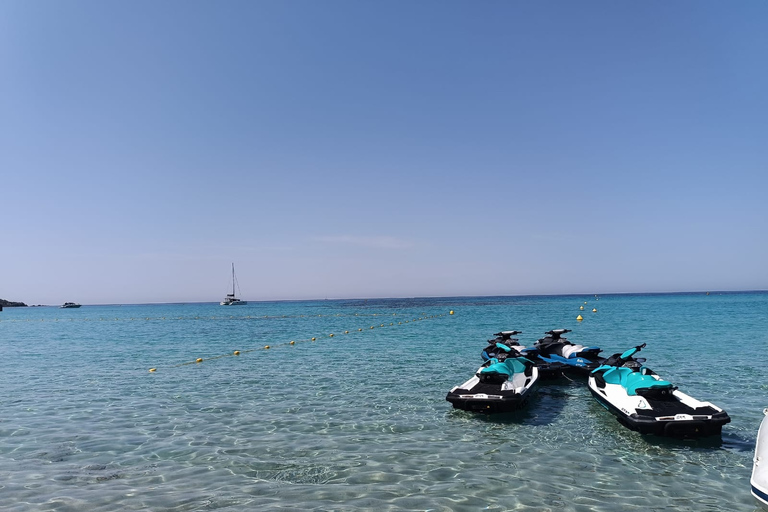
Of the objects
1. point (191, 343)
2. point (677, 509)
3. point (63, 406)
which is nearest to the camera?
point (677, 509)

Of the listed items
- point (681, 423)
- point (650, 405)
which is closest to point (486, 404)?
point (650, 405)

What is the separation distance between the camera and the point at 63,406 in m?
15.9

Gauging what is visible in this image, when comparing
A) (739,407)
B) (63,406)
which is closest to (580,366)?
(739,407)

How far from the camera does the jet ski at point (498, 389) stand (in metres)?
13.2

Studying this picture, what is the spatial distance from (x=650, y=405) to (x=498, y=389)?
12.7ft

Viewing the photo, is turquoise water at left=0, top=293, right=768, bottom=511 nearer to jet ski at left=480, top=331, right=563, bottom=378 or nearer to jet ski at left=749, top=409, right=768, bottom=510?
jet ski at left=749, top=409, right=768, bottom=510

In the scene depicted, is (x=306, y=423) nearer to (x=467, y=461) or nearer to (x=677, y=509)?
(x=467, y=461)

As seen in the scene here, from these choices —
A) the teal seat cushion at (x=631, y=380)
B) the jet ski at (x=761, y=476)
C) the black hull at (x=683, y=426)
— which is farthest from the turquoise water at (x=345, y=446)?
the teal seat cushion at (x=631, y=380)

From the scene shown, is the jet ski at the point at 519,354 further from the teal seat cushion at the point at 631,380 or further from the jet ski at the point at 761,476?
the jet ski at the point at 761,476

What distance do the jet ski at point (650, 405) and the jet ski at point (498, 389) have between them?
84.0 inches

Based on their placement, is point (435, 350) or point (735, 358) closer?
point (735, 358)

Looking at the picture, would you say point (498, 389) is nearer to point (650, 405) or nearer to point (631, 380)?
point (631, 380)

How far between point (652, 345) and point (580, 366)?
13.5m

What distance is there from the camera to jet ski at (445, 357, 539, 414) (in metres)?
13.2
